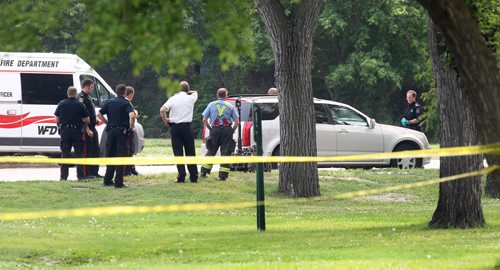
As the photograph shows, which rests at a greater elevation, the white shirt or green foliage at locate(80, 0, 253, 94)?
green foliage at locate(80, 0, 253, 94)

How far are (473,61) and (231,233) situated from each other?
499cm

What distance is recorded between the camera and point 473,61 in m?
9.96

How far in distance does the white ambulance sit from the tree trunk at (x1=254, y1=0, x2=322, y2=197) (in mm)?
7539

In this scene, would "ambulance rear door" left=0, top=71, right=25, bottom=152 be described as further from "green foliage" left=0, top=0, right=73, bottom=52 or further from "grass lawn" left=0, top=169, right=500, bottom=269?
"green foliage" left=0, top=0, right=73, bottom=52

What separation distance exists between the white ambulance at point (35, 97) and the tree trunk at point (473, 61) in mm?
17624

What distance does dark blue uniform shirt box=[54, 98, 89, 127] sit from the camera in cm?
2181

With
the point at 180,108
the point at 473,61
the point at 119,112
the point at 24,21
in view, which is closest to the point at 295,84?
the point at 180,108

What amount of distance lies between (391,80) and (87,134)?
76.8 feet

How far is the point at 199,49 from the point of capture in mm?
8836

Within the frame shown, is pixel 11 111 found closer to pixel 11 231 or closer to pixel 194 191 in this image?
pixel 194 191

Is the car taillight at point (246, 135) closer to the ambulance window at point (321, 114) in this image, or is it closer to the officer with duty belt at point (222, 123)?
the officer with duty belt at point (222, 123)

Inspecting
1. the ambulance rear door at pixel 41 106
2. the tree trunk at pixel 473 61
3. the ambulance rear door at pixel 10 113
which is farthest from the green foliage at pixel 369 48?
the tree trunk at pixel 473 61

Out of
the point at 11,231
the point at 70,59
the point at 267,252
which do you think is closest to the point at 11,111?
the point at 70,59

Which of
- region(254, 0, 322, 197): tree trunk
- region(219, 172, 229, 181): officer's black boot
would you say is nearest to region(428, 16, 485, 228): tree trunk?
region(254, 0, 322, 197): tree trunk
